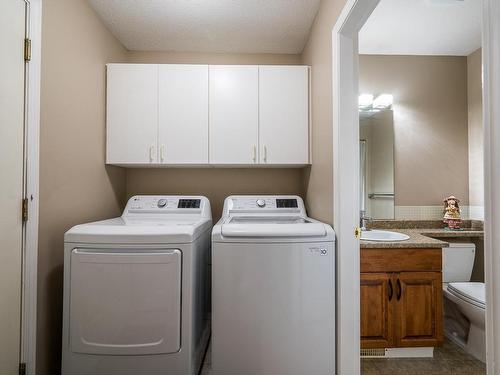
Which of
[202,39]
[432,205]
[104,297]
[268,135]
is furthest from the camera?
[432,205]

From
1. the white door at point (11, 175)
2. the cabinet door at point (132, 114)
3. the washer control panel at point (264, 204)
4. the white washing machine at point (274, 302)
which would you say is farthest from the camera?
the washer control panel at point (264, 204)

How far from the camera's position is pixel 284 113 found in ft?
6.86

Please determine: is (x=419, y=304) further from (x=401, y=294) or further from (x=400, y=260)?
(x=400, y=260)

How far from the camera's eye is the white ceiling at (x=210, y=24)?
1833 millimetres

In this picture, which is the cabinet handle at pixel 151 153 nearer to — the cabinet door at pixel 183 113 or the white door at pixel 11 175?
the cabinet door at pixel 183 113

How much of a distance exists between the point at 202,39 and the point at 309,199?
1599 millimetres

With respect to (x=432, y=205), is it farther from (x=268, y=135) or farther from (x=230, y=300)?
(x=230, y=300)

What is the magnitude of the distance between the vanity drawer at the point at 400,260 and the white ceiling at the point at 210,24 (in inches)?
68.9

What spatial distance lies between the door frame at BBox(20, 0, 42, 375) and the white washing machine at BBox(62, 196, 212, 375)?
0.14 meters

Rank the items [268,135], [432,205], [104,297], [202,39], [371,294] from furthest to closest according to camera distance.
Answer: [432,205], [202,39], [268,135], [371,294], [104,297]

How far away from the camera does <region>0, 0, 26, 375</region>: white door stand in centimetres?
122

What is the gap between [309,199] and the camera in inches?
84.4

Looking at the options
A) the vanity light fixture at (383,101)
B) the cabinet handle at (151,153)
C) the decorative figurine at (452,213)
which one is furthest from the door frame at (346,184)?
the decorative figurine at (452,213)

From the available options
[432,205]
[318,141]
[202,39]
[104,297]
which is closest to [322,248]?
[318,141]
